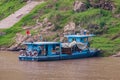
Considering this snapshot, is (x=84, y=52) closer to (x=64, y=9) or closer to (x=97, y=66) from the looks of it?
(x=97, y=66)

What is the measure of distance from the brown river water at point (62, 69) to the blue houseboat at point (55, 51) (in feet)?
4.50

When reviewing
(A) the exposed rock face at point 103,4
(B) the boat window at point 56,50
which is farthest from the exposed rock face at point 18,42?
(A) the exposed rock face at point 103,4

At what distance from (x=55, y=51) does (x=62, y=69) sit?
10.1 meters

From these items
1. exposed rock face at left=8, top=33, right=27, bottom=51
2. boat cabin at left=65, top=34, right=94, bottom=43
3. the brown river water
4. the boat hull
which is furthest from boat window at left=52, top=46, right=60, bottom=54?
exposed rock face at left=8, top=33, right=27, bottom=51

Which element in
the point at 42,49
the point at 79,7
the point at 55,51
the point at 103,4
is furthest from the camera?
the point at 79,7

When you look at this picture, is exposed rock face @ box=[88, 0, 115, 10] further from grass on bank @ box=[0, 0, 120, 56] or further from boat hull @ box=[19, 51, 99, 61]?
boat hull @ box=[19, 51, 99, 61]

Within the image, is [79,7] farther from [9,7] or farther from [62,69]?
[62,69]

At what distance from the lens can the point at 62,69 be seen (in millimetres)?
48656

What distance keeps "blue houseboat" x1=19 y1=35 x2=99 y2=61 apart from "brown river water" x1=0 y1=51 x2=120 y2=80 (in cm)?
137

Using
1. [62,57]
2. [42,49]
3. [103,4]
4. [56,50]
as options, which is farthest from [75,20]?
[42,49]

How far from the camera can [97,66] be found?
167 ft

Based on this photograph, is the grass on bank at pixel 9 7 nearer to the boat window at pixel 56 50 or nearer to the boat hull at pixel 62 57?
the boat hull at pixel 62 57

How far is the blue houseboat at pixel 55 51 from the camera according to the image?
57438 millimetres

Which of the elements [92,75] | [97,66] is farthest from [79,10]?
[92,75]
